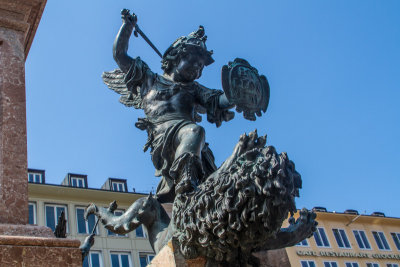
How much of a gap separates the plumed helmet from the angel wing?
0.61 meters

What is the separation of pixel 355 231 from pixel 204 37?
129ft

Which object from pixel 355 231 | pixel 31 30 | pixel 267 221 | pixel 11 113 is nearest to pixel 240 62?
pixel 267 221

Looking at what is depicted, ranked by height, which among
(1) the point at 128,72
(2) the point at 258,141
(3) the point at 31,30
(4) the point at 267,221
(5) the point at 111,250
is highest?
(5) the point at 111,250

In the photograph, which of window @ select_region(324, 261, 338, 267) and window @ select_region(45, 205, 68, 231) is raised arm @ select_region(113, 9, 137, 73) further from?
window @ select_region(324, 261, 338, 267)

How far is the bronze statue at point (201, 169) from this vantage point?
4.53 m

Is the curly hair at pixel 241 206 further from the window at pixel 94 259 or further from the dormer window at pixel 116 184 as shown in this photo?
the dormer window at pixel 116 184

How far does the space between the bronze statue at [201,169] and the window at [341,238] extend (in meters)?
37.2

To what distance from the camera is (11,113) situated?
18.0 feet

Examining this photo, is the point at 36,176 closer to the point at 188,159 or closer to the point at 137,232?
the point at 137,232

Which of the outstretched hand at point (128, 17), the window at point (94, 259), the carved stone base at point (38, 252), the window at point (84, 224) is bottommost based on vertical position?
the carved stone base at point (38, 252)

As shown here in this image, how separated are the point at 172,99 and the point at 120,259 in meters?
28.2

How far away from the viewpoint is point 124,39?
6645 millimetres

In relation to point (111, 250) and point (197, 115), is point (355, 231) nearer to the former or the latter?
point (111, 250)

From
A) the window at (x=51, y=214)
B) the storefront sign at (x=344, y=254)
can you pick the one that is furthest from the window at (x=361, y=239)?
the window at (x=51, y=214)
